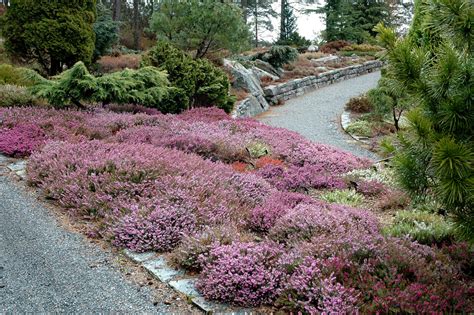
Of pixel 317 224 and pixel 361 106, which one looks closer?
pixel 317 224

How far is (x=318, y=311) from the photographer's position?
2.95 m

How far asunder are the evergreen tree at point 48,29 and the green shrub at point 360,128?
8.02 metres

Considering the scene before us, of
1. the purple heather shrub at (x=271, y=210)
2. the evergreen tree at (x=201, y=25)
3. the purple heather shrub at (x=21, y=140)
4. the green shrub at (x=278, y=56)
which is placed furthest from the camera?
the green shrub at (x=278, y=56)

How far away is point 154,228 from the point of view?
4230mm

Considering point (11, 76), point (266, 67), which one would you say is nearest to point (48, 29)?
point (11, 76)

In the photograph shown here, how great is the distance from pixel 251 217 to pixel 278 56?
17.6 m

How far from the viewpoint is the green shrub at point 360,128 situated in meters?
12.6

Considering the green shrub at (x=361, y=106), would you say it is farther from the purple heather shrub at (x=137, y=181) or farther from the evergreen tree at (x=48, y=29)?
the purple heather shrub at (x=137, y=181)

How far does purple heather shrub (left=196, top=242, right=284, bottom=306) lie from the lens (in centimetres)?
329

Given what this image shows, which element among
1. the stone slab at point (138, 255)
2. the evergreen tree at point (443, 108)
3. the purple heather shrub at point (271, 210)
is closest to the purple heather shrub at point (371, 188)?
the purple heather shrub at point (271, 210)

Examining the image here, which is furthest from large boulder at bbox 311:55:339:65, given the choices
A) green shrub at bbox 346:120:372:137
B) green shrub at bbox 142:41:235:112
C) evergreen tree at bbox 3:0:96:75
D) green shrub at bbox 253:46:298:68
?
evergreen tree at bbox 3:0:96:75

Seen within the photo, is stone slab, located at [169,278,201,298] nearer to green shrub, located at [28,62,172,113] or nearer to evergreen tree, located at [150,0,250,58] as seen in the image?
green shrub, located at [28,62,172,113]

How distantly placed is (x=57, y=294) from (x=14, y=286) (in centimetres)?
41

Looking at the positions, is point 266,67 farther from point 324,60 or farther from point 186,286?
point 186,286
